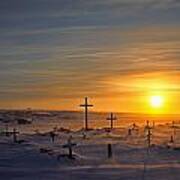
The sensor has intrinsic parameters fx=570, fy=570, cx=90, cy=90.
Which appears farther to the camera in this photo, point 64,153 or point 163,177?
point 64,153

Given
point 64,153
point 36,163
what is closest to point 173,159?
point 64,153

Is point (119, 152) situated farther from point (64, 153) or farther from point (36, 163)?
point (36, 163)

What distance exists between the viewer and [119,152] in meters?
36.3

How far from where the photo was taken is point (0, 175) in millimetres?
25859

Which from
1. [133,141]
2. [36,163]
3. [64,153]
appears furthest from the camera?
[133,141]

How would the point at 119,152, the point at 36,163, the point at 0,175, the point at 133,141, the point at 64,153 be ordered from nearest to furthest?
the point at 0,175 → the point at 36,163 → the point at 64,153 → the point at 119,152 → the point at 133,141

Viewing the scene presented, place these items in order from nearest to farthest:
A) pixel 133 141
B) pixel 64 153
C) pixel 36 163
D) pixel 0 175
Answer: pixel 0 175, pixel 36 163, pixel 64 153, pixel 133 141

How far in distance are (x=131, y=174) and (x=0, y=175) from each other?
19.9 feet

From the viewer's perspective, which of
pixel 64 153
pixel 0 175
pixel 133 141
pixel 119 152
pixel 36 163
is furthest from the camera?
pixel 133 141

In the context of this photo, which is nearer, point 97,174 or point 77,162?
point 97,174

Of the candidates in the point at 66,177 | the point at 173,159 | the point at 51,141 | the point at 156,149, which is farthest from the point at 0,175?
the point at 51,141

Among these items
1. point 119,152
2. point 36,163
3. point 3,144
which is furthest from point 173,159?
point 3,144

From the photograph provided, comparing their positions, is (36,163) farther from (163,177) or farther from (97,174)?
(163,177)

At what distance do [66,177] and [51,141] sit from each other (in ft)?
60.5
